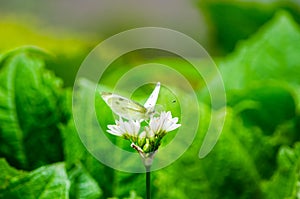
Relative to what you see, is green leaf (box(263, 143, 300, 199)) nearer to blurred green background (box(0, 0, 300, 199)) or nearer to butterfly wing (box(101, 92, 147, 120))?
blurred green background (box(0, 0, 300, 199))

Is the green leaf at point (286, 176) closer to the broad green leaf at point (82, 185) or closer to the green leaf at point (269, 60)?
the broad green leaf at point (82, 185)

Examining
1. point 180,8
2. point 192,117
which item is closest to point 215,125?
point 192,117

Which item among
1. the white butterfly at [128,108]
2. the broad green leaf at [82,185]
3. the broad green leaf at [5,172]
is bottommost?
the broad green leaf at [82,185]

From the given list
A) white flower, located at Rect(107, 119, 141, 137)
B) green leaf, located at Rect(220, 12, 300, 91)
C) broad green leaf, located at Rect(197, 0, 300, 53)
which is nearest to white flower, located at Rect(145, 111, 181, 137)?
white flower, located at Rect(107, 119, 141, 137)

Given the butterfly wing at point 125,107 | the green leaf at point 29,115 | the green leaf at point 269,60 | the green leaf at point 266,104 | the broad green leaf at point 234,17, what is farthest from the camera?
the broad green leaf at point 234,17

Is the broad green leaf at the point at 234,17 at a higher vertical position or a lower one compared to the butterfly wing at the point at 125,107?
higher

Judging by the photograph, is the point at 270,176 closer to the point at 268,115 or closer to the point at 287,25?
the point at 268,115

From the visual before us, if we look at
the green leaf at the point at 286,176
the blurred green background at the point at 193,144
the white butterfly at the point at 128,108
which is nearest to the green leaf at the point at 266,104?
the blurred green background at the point at 193,144
